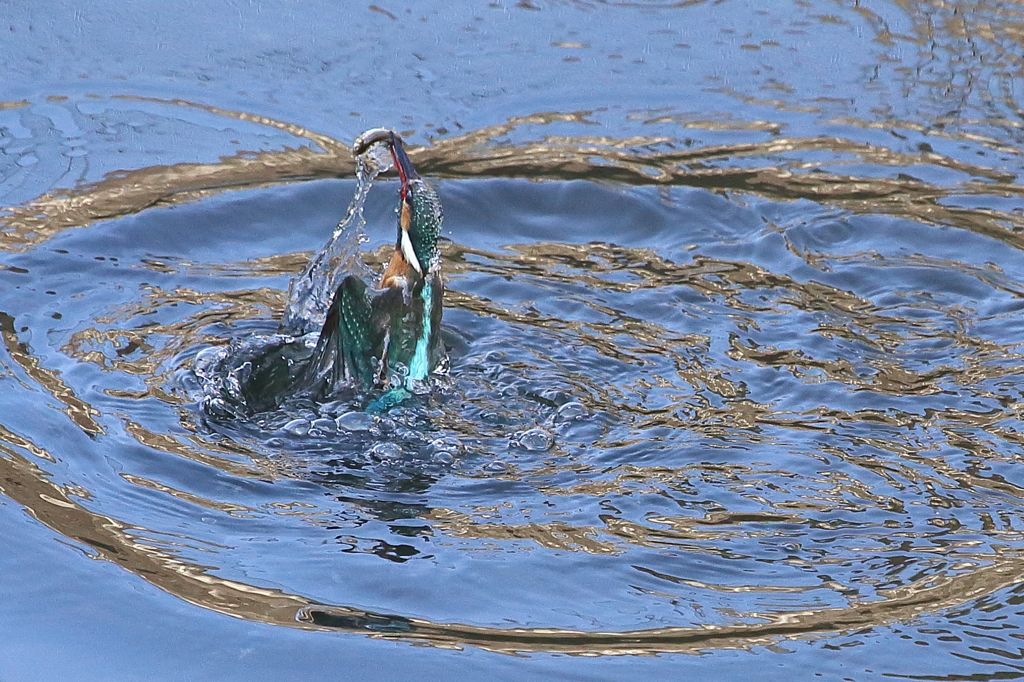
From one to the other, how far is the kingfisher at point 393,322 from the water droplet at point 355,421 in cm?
6

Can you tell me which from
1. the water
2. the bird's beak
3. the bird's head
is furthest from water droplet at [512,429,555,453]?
the bird's beak

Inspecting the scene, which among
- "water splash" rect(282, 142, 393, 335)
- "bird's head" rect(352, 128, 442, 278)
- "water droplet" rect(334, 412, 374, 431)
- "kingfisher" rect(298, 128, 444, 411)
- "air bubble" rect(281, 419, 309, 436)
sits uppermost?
"water splash" rect(282, 142, 393, 335)

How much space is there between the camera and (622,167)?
4902 millimetres

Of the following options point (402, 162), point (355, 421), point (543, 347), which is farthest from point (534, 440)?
point (402, 162)

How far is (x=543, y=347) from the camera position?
3934 mm

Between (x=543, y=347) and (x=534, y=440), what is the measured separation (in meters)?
0.56

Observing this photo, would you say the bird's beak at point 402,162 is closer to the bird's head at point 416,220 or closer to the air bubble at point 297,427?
the bird's head at point 416,220

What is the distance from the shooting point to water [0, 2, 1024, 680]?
2.73 meters

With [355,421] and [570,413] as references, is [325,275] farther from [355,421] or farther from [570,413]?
[570,413]

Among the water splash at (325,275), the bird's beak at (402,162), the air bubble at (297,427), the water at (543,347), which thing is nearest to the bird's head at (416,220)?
the bird's beak at (402,162)

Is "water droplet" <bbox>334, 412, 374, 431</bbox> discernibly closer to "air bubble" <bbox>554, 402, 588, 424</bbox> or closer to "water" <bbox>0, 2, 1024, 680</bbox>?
"water" <bbox>0, 2, 1024, 680</bbox>

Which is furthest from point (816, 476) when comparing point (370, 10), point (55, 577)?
point (370, 10)

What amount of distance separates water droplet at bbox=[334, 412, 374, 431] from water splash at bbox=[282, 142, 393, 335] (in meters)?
0.40

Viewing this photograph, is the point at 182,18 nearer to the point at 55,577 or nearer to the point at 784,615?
the point at 55,577
